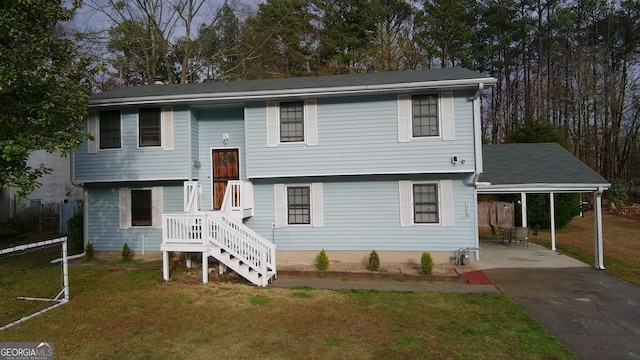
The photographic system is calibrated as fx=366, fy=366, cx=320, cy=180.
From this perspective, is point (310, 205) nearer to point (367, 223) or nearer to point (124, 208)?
point (367, 223)

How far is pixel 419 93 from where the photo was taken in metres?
10.6

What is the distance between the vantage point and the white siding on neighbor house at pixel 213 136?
1202cm

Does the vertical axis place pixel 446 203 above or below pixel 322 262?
above

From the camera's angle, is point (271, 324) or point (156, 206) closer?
point (271, 324)

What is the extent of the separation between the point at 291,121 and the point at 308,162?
140cm

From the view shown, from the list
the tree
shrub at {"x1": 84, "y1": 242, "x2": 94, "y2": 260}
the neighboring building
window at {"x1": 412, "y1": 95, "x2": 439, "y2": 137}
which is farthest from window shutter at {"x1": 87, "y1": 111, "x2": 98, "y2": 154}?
window at {"x1": 412, "y1": 95, "x2": 439, "y2": 137}

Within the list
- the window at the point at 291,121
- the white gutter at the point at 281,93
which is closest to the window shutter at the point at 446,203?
the white gutter at the point at 281,93

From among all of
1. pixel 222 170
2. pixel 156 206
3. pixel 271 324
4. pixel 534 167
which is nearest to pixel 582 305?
pixel 271 324

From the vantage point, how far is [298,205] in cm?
1145

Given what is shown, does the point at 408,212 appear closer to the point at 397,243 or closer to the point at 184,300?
the point at 397,243

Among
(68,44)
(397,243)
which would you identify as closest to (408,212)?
(397,243)

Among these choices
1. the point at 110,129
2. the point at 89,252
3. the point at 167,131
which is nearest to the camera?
the point at 167,131

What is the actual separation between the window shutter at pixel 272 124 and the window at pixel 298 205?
5.07 ft

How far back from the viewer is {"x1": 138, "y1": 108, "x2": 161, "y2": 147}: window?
11586 mm
